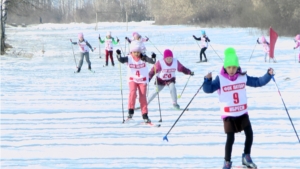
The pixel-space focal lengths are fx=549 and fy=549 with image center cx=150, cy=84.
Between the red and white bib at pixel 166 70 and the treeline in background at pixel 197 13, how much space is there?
2435 cm

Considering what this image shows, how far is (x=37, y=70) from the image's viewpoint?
22.7 m

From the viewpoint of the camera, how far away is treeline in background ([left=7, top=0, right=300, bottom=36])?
149ft

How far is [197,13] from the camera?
8206 cm

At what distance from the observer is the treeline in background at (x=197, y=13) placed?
149 ft

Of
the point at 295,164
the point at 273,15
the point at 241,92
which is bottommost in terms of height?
the point at 295,164

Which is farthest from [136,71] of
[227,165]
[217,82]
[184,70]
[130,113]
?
[227,165]

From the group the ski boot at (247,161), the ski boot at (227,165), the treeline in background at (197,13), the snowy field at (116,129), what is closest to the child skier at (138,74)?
the snowy field at (116,129)

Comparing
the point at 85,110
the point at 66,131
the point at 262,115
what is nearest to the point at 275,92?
the point at 262,115

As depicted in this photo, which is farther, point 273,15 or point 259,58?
point 273,15

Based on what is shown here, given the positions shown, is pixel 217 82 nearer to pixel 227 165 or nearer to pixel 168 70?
pixel 227 165

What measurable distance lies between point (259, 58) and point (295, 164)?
20.1m

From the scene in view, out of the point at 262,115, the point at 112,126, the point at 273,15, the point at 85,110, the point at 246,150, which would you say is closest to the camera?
the point at 246,150

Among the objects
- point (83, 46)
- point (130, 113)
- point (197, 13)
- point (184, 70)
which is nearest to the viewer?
point (130, 113)

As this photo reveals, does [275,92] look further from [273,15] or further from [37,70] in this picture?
[273,15]
